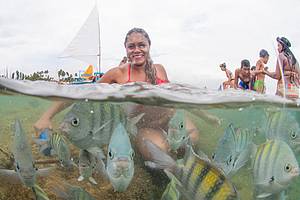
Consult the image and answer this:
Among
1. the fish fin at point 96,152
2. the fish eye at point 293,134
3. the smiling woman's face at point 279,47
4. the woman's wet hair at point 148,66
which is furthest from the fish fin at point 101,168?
the smiling woman's face at point 279,47

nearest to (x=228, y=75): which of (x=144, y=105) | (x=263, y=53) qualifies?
(x=263, y=53)

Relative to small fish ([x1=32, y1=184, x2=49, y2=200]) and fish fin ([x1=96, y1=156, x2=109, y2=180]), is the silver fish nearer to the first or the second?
fish fin ([x1=96, y1=156, x2=109, y2=180])

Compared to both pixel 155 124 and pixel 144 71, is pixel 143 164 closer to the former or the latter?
pixel 155 124

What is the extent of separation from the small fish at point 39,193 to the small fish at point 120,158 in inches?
31.5

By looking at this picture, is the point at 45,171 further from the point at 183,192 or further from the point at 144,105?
the point at 183,192

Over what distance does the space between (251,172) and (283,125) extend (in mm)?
724

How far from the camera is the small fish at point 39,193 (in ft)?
13.4

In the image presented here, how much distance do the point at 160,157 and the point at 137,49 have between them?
160 cm

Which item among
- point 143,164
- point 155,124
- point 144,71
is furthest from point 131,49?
point 143,164

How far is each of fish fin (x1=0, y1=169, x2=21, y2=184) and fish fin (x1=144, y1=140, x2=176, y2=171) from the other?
1.33 metres

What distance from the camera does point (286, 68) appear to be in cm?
677

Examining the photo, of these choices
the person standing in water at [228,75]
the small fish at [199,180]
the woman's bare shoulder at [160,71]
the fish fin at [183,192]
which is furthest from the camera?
the person standing in water at [228,75]

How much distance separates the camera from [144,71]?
16.4 feet

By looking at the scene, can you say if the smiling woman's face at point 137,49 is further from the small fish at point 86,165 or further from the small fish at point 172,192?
the small fish at point 172,192
